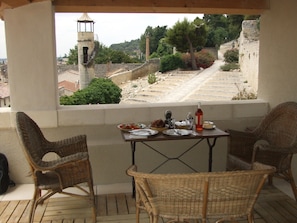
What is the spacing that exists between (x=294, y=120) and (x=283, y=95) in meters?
0.60

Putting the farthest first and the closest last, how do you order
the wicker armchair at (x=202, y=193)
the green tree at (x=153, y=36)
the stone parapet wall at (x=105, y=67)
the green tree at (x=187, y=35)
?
the green tree at (x=153, y=36)
the green tree at (x=187, y=35)
the stone parapet wall at (x=105, y=67)
the wicker armchair at (x=202, y=193)

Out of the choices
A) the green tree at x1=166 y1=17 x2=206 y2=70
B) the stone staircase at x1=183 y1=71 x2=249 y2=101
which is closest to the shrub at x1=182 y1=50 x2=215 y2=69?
the green tree at x1=166 y1=17 x2=206 y2=70

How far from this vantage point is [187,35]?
66.1ft

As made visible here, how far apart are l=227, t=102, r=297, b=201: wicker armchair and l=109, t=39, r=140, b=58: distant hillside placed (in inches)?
830

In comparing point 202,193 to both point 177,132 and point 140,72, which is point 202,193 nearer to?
point 177,132

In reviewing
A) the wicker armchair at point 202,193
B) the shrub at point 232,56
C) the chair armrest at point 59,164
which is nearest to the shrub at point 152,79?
the shrub at point 232,56

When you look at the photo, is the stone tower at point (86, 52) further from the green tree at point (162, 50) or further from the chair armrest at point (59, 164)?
the chair armrest at point (59, 164)

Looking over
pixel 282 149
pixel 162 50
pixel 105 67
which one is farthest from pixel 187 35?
pixel 282 149

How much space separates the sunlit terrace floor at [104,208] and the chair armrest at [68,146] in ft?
1.68

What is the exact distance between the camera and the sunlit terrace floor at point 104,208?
2.66 m

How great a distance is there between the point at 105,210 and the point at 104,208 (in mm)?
44

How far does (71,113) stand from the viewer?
3.28 m

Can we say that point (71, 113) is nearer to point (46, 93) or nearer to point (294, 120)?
point (46, 93)

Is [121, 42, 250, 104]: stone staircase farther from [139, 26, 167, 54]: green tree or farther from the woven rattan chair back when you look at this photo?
the woven rattan chair back
